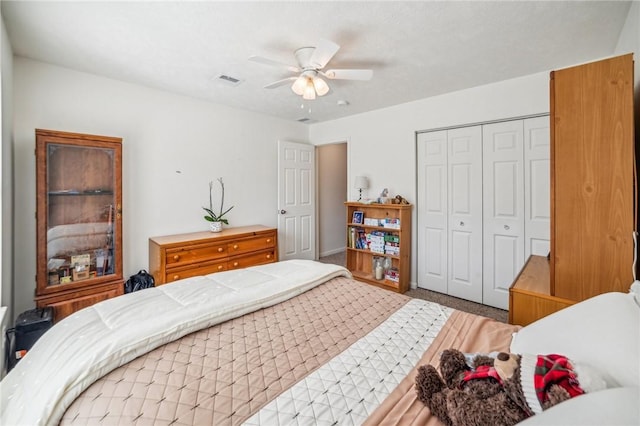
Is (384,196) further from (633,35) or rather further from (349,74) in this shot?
(633,35)

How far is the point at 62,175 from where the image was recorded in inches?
98.7

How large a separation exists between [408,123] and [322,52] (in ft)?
6.79

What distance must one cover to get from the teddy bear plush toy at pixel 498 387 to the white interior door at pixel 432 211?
277cm

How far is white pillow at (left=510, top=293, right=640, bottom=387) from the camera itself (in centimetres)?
74

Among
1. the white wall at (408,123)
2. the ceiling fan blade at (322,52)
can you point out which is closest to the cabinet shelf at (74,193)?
the ceiling fan blade at (322,52)

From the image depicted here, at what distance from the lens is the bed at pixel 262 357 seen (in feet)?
2.78

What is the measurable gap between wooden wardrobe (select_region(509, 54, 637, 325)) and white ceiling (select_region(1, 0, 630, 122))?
2.21 ft

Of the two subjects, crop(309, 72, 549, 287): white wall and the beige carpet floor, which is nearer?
crop(309, 72, 549, 287): white wall

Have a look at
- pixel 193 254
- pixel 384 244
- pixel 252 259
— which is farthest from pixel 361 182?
pixel 193 254

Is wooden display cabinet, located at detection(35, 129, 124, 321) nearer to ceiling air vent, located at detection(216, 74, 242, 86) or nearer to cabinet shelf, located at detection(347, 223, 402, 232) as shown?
ceiling air vent, located at detection(216, 74, 242, 86)

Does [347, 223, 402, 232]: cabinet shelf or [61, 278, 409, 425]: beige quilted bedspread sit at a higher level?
[347, 223, 402, 232]: cabinet shelf

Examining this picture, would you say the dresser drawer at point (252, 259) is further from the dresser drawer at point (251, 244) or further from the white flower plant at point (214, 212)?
the white flower plant at point (214, 212)

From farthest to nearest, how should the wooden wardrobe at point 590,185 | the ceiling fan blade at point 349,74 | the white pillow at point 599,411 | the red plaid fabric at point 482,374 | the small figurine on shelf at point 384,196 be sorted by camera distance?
the small figurine on shelf at point 384,196 < the ceiling fan blade at point 349,74 < the wooden wardrobe at point 590,185 < the red plaid fabric at point 482,374 < the white pillow at point 599,411

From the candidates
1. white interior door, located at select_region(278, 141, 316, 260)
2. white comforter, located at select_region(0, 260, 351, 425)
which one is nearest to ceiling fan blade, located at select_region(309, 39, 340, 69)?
A: white comforter, located at select_region(0, 260, 351, 425)
